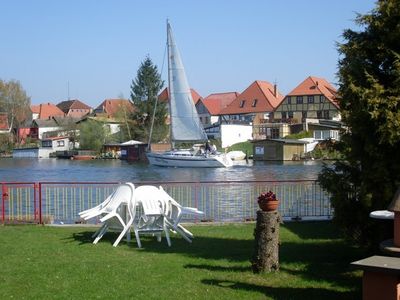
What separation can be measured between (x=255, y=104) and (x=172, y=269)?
4229 inches

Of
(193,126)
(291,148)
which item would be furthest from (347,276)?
(291,148)

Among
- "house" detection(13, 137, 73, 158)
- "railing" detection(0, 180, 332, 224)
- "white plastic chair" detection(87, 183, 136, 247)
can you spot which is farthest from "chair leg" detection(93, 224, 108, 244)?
"house" detection(13, 137, 73, 158)

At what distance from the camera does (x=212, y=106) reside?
131000mm

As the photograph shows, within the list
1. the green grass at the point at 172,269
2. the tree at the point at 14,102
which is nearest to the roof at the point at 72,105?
the tree at the point at 14,102

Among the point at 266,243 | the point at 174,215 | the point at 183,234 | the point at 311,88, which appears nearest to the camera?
the point at 266,243

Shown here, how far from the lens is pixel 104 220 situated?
12445 millimetres

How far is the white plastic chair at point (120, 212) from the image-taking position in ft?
41.5

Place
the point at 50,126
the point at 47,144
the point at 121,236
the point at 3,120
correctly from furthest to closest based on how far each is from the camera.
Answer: the point at 50,126 < the point at 3,120 < the point at 47,144 < the point at 121,236

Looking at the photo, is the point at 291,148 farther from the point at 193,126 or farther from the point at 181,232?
the point at 181,232

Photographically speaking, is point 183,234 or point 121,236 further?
point 183,234

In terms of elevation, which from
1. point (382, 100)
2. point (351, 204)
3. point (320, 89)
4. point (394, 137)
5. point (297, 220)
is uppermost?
point (320, 89)

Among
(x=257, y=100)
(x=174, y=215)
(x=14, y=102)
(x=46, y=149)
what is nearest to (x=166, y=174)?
(x=174, y=215)

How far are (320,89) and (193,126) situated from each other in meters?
41.2

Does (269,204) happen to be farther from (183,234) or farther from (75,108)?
(75,108)
